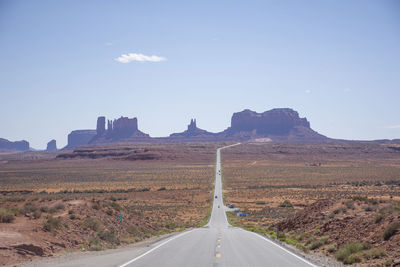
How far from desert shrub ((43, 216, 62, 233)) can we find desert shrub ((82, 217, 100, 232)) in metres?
1.26

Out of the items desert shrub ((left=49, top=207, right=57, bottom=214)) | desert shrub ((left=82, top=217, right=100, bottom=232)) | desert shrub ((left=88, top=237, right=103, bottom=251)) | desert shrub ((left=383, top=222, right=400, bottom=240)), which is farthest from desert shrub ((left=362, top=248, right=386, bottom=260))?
desert shrub ((left=49, top=207, right=57, bottom=214))

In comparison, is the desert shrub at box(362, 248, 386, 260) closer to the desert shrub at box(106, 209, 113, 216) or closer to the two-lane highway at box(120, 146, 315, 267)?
the two-lane highway at box(120, 146, 315, 267)

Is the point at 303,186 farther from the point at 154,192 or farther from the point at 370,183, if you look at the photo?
the point at 154,192

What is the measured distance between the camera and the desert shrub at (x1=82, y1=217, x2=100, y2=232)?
16689 millimetres

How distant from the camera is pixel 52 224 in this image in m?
14.9

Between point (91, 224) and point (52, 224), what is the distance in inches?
96.4

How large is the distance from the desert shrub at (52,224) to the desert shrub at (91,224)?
4.13 feet

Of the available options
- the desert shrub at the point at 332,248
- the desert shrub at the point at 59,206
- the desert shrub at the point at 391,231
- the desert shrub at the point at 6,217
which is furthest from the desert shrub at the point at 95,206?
the desert shrub at the point at 391,231

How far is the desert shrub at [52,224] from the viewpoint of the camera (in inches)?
569

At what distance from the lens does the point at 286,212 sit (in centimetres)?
3853

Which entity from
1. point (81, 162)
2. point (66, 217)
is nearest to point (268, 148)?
point (81, 162)

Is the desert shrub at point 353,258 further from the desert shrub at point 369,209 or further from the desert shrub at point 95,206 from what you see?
the desert shrub at point 95,206

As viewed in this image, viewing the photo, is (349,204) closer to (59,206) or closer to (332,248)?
(332,248)

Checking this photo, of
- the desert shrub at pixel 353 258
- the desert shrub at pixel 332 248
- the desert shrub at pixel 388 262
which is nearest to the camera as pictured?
the desert shrub at pixel 388 262
